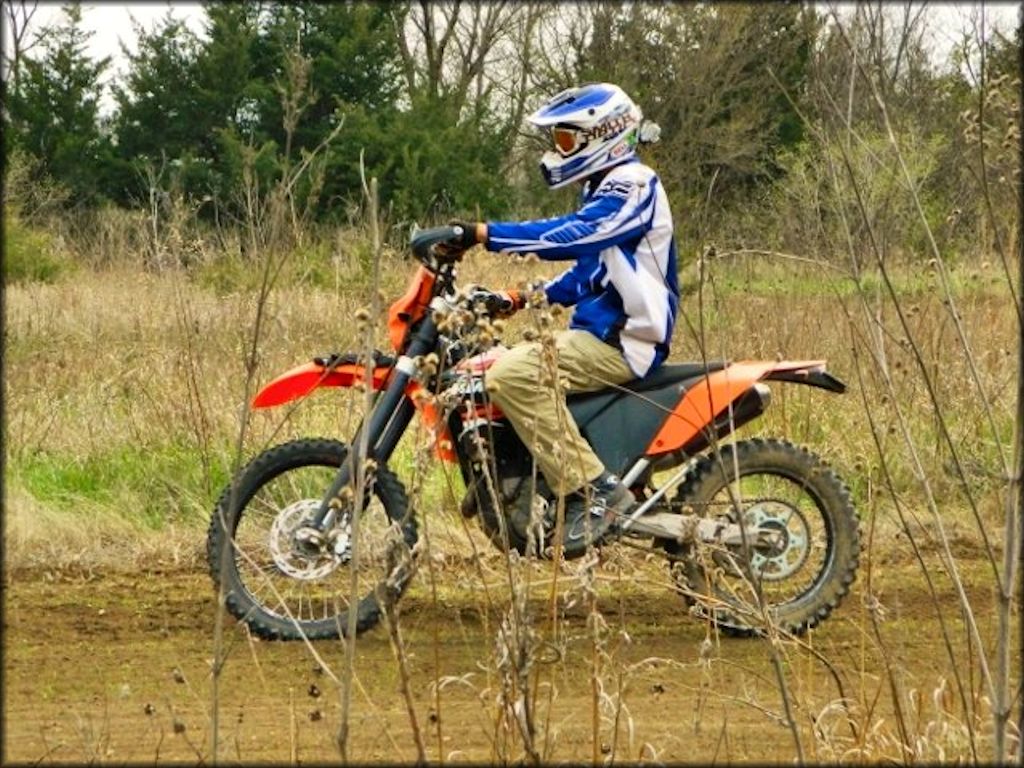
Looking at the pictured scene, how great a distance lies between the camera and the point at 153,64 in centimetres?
1755

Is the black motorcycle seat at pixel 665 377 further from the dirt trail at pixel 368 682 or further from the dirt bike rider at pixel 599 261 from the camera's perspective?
the dirt trail at pixel 368 682

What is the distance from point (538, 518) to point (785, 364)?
8.10 ft

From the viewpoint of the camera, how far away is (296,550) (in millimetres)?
5730

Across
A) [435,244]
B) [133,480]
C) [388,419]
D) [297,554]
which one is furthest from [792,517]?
[133,480]

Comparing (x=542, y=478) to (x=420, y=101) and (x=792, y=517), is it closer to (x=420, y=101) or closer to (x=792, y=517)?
(x=792, y=517)

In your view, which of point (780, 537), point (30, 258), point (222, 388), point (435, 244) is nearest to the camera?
point (435, 244)

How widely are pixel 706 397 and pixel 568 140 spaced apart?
98 centimetres

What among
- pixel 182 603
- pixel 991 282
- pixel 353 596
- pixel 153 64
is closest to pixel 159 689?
pixel 182 603

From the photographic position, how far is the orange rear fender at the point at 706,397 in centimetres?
569

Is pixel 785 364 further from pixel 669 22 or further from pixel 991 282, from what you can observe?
pixel 669 22

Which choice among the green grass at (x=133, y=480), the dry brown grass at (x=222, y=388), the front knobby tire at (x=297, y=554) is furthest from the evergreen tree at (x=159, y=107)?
the front knobby tire at (x=297, y=554)

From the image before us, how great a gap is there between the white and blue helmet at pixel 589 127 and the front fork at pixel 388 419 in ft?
2.40

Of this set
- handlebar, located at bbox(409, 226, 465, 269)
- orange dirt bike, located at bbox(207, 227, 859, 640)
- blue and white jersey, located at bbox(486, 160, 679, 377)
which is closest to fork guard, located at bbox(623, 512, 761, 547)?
orange dirt bike, located at bbox(207, 227, 859, 640)

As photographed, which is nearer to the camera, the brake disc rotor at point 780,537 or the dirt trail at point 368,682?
the dirt trail at point 368,682
